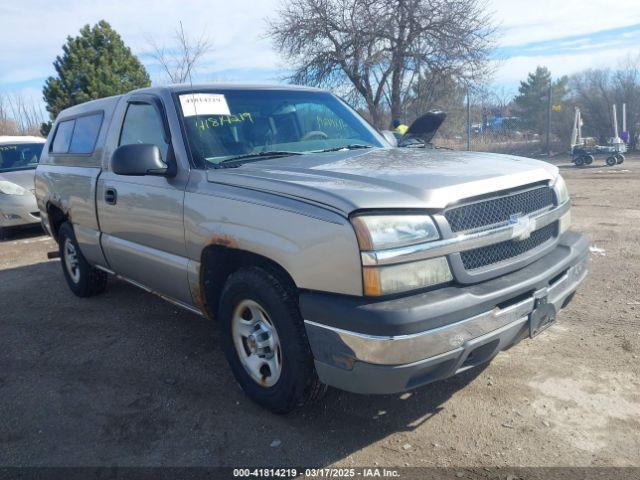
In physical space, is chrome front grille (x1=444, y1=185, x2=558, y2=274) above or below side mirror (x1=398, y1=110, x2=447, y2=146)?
below

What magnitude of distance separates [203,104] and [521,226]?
226 cm

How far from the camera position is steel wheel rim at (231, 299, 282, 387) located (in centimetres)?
313

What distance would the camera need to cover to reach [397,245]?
2537 mm

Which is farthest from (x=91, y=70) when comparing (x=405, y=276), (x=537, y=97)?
(x=537, y=97)

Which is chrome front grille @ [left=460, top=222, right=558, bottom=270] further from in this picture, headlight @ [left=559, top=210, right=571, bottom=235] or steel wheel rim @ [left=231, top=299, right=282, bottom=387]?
steel wheel rim @ [left=231, top=299, right=282, bottom=387]

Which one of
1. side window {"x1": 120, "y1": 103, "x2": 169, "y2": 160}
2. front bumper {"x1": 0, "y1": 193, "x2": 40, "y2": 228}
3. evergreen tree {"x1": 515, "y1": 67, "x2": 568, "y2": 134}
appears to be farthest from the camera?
evergreen tree {"x1": 515, "y1": 67, "x2": 568, "y2": 134}

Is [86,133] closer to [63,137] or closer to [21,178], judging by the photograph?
[63,137]

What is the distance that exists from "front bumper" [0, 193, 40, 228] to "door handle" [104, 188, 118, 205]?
5407mm

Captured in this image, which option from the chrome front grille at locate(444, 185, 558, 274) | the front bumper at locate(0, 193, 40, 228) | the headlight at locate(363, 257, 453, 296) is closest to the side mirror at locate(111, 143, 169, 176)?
the headlight at locate(363, 257, 453, 296)

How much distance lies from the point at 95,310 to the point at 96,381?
1.71m

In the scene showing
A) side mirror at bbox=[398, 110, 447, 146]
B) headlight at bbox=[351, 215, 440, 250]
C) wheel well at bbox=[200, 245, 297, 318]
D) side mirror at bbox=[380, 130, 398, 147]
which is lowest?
wheel well at bbox=[200, 245, 297, 318]

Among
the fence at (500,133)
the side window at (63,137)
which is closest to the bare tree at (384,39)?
the fence at (500,133)

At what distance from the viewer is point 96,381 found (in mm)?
3865

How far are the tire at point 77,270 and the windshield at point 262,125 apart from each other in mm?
2327
